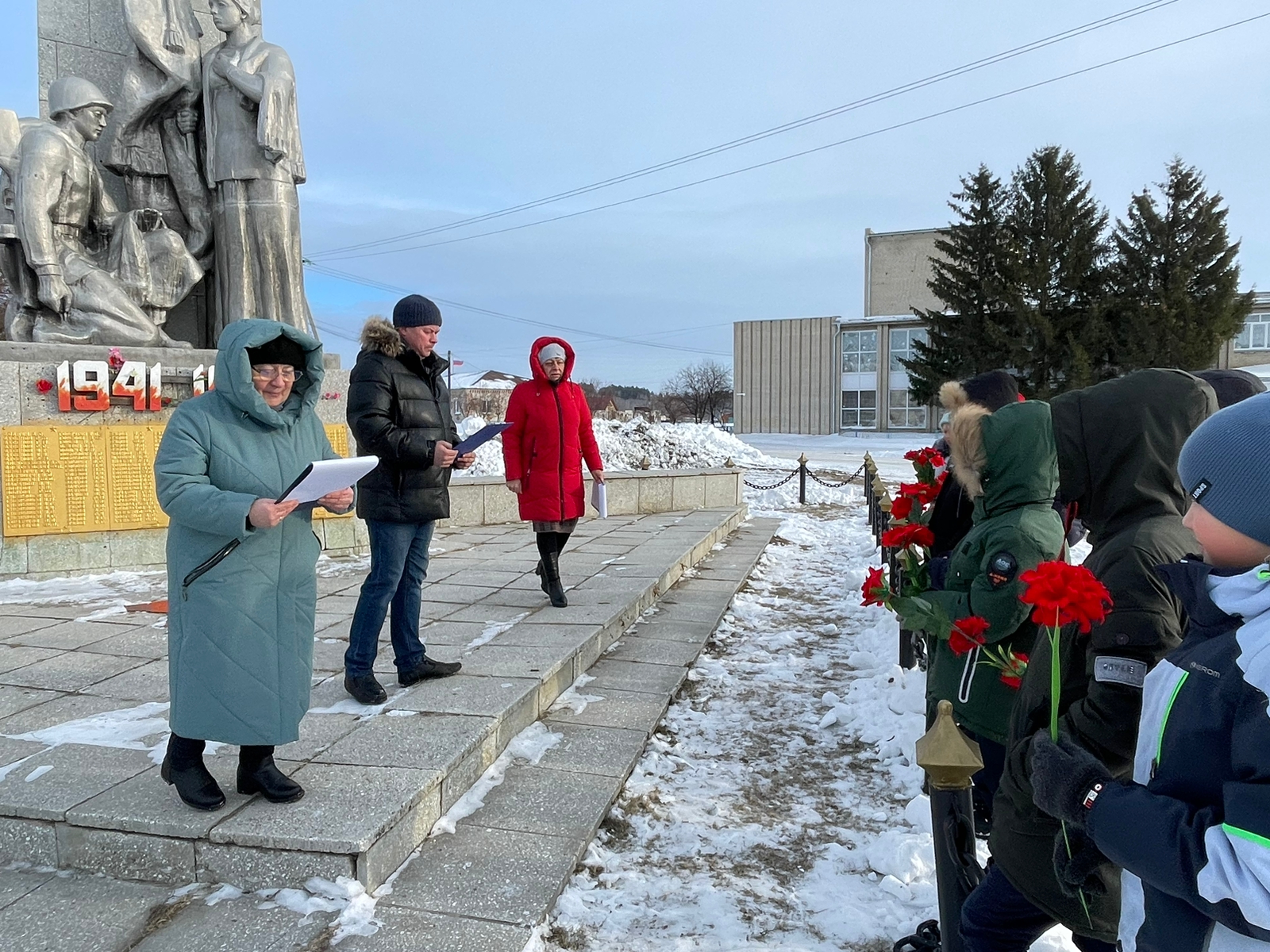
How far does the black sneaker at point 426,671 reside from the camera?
3869 mm

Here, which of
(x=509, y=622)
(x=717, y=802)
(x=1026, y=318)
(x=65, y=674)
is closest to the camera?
(x=717, y=802)

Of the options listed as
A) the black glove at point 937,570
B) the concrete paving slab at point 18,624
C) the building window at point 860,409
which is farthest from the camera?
the building window at point 860,409

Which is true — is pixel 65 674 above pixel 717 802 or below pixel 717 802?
above

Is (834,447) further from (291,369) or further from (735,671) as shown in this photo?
(291,369)

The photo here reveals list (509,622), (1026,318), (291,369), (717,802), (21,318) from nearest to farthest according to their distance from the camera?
(291,369) → (717,802) → (509,622) → (21,318) → (1026,318)

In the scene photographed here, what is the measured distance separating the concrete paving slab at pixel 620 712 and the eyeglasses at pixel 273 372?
2109 millimetres

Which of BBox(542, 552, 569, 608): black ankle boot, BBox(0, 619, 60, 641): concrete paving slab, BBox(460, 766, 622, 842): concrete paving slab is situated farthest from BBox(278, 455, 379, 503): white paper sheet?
BBox(0, 619, 60, 641): concrete paving slab

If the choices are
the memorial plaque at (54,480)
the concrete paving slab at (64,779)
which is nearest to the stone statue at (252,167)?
the memorial plaque at (54,480)

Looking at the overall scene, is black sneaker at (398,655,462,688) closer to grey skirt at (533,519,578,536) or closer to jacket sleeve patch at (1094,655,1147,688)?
grey skirt at (533,519,578,536)

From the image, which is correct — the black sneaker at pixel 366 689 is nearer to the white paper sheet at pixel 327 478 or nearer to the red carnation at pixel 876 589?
the white paper sheet at pixel 327 478

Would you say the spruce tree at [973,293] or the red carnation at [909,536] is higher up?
the spruce tree at [973,293]

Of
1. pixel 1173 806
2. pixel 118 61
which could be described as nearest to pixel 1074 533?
pixel 1173 806

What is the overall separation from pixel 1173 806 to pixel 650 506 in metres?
10.2

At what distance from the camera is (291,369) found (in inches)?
106
